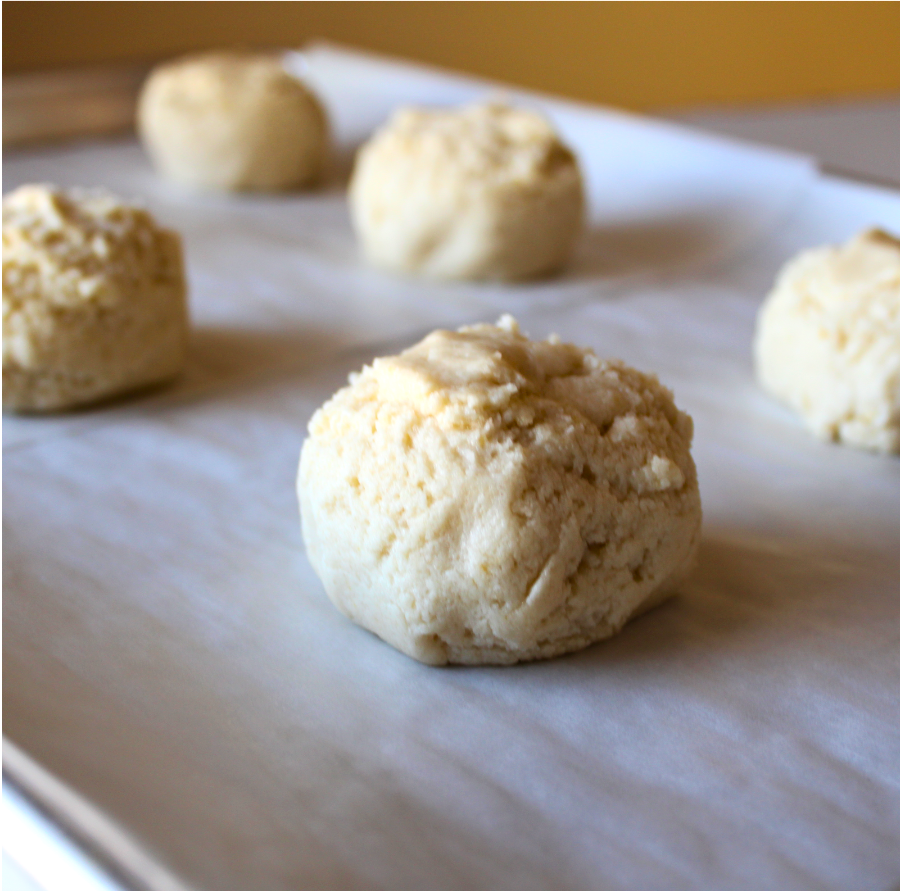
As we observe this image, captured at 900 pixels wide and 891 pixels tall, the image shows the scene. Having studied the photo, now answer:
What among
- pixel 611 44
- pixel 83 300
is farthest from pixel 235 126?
pixel 611 44

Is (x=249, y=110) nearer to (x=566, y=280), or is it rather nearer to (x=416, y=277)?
(x=416, y=277)

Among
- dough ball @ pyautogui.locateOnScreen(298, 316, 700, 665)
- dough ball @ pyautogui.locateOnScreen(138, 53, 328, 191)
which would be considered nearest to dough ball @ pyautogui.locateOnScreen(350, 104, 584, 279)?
dough ball @ pyautogui.locateOnScreen(138, 53, 328, 191)

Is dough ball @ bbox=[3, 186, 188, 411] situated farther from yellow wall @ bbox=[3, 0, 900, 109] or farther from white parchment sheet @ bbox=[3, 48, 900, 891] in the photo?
yellow wall @ bbox=[3, 0, 900, 109]

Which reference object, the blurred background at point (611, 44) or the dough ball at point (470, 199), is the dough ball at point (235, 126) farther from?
the blurred background at point (611, 44)

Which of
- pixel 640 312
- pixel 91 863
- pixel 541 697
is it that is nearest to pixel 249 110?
pixel 640 312

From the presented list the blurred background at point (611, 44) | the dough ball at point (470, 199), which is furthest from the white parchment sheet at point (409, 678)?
the blurred background at point (611, 44)

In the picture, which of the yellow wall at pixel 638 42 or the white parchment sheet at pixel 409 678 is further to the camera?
the yellow wall at pixel 638 42
